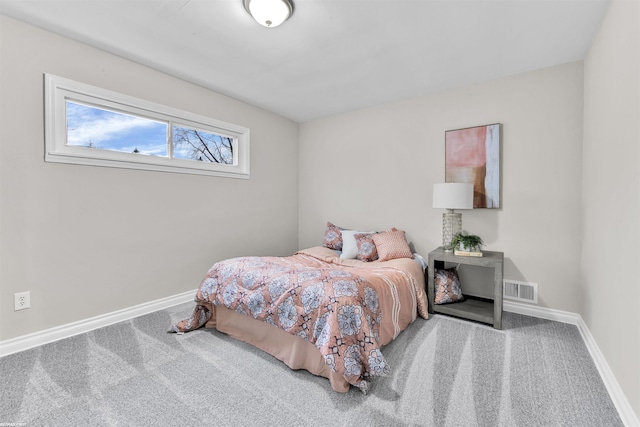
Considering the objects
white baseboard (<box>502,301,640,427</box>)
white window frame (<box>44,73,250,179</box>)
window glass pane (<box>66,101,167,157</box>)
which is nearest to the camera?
white baseboard (<box>502,301,640,427</box>)

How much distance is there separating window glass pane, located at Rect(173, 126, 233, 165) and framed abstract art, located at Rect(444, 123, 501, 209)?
105 inches

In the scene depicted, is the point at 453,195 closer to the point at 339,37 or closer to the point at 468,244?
the point at 468,244

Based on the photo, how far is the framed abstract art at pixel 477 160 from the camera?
286 cm

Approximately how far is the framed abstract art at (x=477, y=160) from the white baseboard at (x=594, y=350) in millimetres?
1042

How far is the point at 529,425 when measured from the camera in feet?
4.50

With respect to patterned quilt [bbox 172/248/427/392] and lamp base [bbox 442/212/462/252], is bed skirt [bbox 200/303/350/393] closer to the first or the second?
patterned quilt [bbox 172/248/427/392]

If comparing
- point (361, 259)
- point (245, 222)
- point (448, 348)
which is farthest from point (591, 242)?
point (245, 222)

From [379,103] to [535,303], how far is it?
9.14 feet

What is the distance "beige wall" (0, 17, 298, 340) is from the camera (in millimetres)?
2053

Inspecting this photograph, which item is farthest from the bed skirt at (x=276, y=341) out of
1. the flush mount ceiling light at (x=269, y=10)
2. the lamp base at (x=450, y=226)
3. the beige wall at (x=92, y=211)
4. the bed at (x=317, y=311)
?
the flush mount ceiling light at (x=269, y=10)

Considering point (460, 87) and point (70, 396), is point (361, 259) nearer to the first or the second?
point (460, 87)

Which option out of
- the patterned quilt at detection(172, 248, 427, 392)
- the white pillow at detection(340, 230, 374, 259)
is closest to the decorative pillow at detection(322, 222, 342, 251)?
the white pillow at detection(340, 230, 374, 259)

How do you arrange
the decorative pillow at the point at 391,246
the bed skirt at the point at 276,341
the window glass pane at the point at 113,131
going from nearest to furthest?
the bed skirt at the point at 276,341, the window glass pane at the point at 113,131, the decorative pillow at the point at 391,246

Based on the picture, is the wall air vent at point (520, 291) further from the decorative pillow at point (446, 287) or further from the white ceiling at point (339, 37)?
the white ceiling at point (339, 37)
